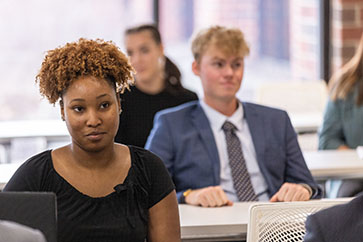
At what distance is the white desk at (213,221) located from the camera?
2.09 meters

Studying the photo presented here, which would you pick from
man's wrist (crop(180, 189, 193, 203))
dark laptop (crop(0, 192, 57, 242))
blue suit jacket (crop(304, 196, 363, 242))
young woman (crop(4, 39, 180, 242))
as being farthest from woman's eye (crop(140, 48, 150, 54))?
blue suit jacket (crop(304, 196, 363, 242))

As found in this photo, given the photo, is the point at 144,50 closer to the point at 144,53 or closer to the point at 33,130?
the point at 144,53

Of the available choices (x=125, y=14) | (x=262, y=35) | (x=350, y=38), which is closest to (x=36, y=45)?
(x=125, y=14)

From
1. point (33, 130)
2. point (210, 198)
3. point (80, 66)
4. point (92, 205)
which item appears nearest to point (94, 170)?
point (92, 205)

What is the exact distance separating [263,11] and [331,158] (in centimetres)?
216

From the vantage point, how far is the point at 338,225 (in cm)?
129

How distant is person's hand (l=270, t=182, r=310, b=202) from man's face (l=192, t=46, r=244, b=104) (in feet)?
1.53

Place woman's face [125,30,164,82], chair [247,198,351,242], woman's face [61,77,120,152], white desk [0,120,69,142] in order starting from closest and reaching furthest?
woman's face [61,77,120,152] < chair [247,198,351,242] < woman's face [125,30,164,82] < white desk [0,120,69,142]

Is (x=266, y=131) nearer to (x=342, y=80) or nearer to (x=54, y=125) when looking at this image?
(x=342, y=80)

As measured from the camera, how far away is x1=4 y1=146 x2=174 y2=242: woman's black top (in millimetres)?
1751

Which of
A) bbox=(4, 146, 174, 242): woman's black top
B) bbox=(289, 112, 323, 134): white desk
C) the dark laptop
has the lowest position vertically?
bbox=(289, 112, 323, 134): white desk

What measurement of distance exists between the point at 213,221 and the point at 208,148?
0.51 metres

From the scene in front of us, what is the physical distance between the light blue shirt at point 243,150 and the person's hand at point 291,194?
0.63ft

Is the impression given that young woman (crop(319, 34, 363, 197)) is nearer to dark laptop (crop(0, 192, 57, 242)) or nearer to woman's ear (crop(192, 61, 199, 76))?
woman's ear (crop(192, 61, 199, 76))
